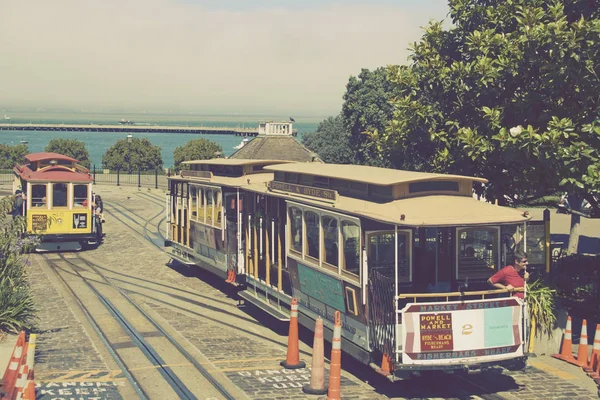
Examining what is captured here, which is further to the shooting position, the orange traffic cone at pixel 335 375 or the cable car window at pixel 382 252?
the cable car window at pixel 382 252

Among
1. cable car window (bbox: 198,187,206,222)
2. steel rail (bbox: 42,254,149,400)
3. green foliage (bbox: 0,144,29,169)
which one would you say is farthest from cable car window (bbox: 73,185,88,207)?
green foliage (bbox: 0,144,29,169)

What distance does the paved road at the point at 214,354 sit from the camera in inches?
483

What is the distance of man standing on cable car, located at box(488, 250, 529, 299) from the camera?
1202cm

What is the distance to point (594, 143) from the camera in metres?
14.6

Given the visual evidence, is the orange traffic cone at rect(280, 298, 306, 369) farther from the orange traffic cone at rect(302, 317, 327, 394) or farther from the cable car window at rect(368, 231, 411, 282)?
the cable car window at rect(368, 231, 411, 282)

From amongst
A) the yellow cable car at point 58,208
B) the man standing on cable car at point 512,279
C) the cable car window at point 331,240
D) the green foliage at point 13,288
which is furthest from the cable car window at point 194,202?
the man standing on cable car at point 512,279

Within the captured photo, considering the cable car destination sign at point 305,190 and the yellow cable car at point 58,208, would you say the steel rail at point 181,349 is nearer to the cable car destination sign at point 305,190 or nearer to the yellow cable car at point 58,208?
the cable car destination sign at point 305,190

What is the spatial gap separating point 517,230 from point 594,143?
3.27 metres

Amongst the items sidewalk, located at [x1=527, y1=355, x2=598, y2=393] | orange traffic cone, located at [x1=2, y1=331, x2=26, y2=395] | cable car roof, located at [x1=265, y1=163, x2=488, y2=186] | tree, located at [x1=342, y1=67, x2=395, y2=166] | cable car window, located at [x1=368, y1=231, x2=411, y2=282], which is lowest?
sidewalk, located at [x1=527, y1=355, x2=598, y2=393]

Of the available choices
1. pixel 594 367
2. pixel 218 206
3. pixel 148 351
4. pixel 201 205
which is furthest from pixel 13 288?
pixel 594 367

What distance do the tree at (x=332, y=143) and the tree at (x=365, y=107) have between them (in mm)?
9818

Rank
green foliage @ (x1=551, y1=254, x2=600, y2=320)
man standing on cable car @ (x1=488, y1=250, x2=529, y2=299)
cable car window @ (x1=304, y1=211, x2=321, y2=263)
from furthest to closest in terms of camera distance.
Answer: green foliage @ (x1=551, y1=254, x2=600, y2=320), cable car window @ (x1=304, y1=211, x2=321, y2=263), man standing on cable car @ (x1=488, y1=250, x2=529, y2=299)

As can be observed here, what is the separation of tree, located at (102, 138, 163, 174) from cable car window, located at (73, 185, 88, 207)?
5467cm

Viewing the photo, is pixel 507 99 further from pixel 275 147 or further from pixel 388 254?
pixel 275 147
